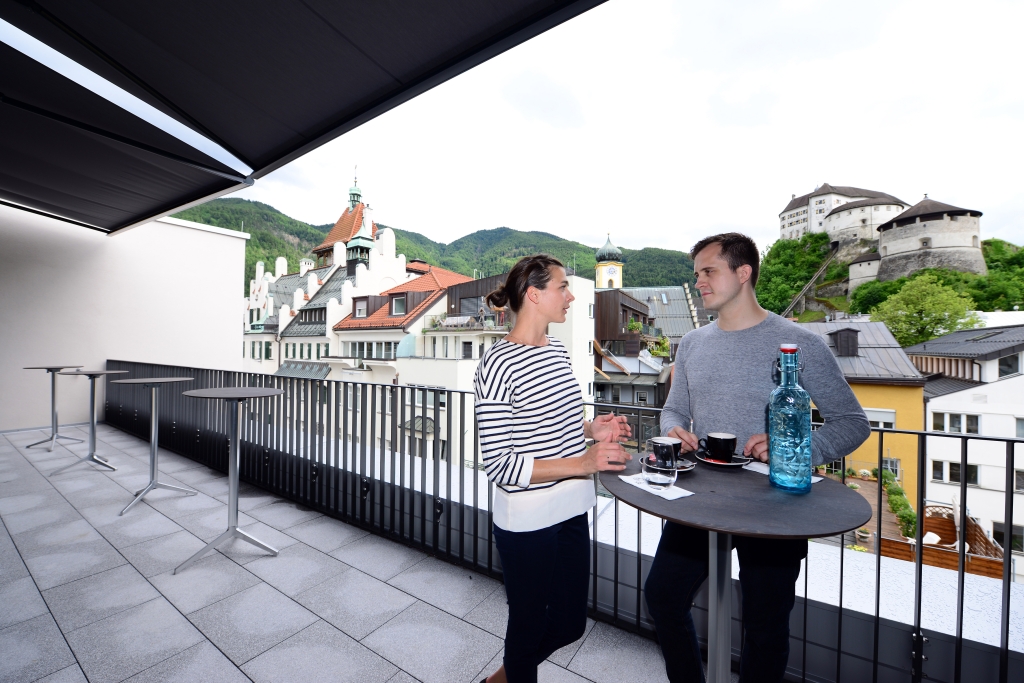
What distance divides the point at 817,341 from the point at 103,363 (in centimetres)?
921

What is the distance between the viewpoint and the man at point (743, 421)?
113cm

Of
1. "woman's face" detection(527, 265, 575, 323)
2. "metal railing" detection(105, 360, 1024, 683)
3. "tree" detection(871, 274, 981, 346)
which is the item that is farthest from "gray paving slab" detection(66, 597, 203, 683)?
"tree" detection(871, 274, 981, 346)

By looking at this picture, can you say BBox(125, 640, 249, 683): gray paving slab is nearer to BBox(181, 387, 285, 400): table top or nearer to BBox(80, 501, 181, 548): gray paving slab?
BBox(181, 387, 285, 400): table top

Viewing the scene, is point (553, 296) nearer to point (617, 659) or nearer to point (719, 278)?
point (719, 278)

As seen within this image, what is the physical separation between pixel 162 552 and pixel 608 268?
46.0m

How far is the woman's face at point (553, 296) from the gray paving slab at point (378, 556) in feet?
5.83

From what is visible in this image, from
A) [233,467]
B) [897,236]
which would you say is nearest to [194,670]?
[233,467]

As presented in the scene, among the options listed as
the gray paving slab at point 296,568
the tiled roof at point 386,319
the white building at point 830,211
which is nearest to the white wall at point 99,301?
the gray paving slab at point 296,568

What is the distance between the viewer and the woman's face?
49.5 inches

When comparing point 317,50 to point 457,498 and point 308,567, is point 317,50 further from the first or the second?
point 308,567

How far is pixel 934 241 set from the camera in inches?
1064

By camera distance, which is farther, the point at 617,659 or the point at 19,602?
the point at 19,602

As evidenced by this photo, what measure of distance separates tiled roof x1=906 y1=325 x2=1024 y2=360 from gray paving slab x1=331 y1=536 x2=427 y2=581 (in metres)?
22.5

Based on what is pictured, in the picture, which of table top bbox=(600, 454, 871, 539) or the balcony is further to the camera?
the balcony
